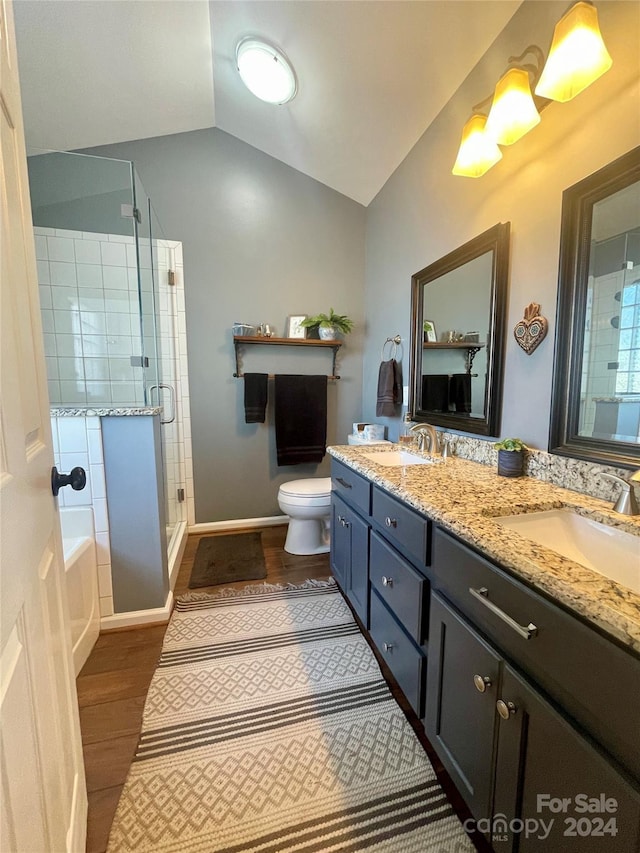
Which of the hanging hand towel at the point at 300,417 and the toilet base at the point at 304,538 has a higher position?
the hanging hand towel at the point at 300,417

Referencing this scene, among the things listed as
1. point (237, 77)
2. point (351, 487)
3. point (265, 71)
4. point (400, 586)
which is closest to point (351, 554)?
point (351, 487)

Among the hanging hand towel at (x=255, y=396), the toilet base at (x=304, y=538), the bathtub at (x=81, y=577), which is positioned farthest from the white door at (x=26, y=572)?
the hanging hand towel at (x=255, y=396)

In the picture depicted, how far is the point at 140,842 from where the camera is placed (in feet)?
2.94

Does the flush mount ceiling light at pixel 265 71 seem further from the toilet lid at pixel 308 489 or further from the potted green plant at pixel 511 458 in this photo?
the toilet lid at pixel 308 489

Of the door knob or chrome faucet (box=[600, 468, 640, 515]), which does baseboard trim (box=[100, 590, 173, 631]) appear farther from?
chrome faucet (box=[600, 468, 640, 515])

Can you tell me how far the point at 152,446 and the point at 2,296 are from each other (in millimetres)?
1115

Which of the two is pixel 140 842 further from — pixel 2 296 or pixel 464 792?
pixel 2 296

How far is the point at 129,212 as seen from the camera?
197 cm

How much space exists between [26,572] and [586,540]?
4.18ft

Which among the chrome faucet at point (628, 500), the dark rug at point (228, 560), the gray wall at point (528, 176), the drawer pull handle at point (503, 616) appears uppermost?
the gray wall at point (528, 176)

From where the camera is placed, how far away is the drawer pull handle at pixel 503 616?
659 millimetres

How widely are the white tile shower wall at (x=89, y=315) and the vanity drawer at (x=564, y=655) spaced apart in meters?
1.86

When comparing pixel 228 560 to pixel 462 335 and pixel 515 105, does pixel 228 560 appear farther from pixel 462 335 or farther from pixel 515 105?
pixel 515 105

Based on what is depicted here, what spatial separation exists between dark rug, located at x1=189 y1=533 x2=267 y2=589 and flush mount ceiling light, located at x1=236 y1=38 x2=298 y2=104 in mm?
2727
